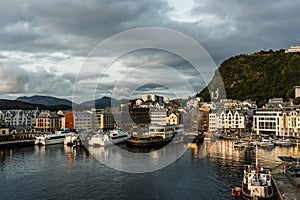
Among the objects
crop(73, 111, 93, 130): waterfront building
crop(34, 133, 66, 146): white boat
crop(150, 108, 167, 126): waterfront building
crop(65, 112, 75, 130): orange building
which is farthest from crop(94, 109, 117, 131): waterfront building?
crop(34, 133, 66, 146): white boat

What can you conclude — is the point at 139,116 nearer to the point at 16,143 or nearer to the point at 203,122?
the point at 203,122

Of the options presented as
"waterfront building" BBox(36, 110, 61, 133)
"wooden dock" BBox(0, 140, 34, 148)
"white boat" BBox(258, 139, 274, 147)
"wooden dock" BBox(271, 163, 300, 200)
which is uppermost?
"waterfront building" BBox(36, 110, 61, 133)

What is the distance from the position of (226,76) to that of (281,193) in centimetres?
6524

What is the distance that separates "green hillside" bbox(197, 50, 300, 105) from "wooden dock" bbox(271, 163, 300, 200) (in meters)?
38.6

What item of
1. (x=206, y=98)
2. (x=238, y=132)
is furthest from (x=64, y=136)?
(x=206, y=98)

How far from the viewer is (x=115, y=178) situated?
1666cm

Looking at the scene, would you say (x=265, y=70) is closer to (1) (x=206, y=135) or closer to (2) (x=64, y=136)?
(1) (x=206, y=135)

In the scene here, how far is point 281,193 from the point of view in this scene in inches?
492

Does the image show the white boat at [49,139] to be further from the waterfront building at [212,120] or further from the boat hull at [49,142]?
the waterfront building at [212,120]

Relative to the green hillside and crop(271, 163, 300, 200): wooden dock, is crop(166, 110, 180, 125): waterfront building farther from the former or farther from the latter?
crop(271, 163, 300, 200): wooden dock

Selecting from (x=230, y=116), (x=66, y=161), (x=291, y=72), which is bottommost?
(x=66, y=161)

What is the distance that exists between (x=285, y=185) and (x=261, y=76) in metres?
56.2

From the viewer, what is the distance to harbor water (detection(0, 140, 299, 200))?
13891 millimetres

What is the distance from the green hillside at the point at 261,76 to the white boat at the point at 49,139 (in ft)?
116
